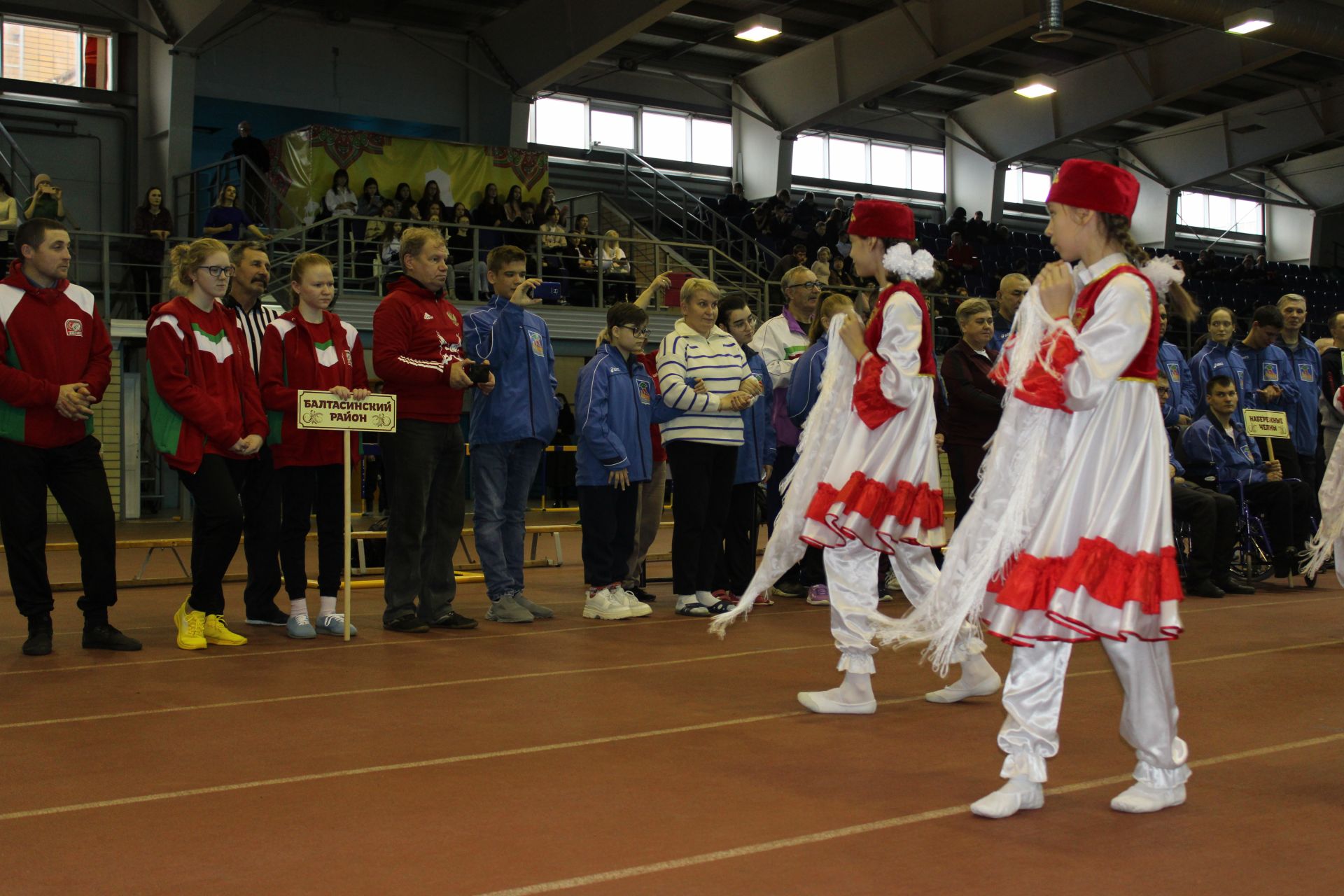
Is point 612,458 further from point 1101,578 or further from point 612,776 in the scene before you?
point 1101,578

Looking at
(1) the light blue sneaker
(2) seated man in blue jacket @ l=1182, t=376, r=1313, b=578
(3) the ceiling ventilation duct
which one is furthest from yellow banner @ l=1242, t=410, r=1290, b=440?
(3) the ceiling ventilation duct

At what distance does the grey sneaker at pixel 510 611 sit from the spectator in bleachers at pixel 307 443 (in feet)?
2.71

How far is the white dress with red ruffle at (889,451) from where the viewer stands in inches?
178

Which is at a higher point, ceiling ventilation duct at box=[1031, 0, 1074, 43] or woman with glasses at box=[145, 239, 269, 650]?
ceiling ventilation duct at box=[1031, 0, 1074, 43]

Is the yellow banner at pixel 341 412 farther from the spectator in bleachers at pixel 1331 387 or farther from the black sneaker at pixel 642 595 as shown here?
the spectator in bleachers at pixel 1331 387

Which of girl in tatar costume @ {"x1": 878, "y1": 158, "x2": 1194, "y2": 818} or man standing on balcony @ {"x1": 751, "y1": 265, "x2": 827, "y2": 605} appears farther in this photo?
man standing on balcony @ {"x1": 751, "y1": 265, "x2": 827, "y2": 605}

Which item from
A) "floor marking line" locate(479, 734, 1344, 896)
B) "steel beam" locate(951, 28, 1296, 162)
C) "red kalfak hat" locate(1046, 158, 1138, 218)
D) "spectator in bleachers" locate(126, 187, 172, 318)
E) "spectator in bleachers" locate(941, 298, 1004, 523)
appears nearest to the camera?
"floor marking line" locate(479, 734, 1344, 896)

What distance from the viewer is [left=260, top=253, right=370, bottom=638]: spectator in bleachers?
6.57 metres

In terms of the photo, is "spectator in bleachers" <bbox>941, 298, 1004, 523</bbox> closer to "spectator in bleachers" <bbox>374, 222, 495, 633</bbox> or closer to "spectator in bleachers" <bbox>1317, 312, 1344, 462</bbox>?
"spectator in bleachers" <bbox>374, 222, 495, 633</bbox>

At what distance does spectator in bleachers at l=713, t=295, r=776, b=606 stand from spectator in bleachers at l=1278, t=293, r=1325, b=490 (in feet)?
12.7

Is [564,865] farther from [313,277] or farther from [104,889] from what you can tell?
[313,277]

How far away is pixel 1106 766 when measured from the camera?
3934mm

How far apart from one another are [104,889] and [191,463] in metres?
3.53

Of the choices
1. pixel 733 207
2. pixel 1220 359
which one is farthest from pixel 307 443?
pixel 733 207
